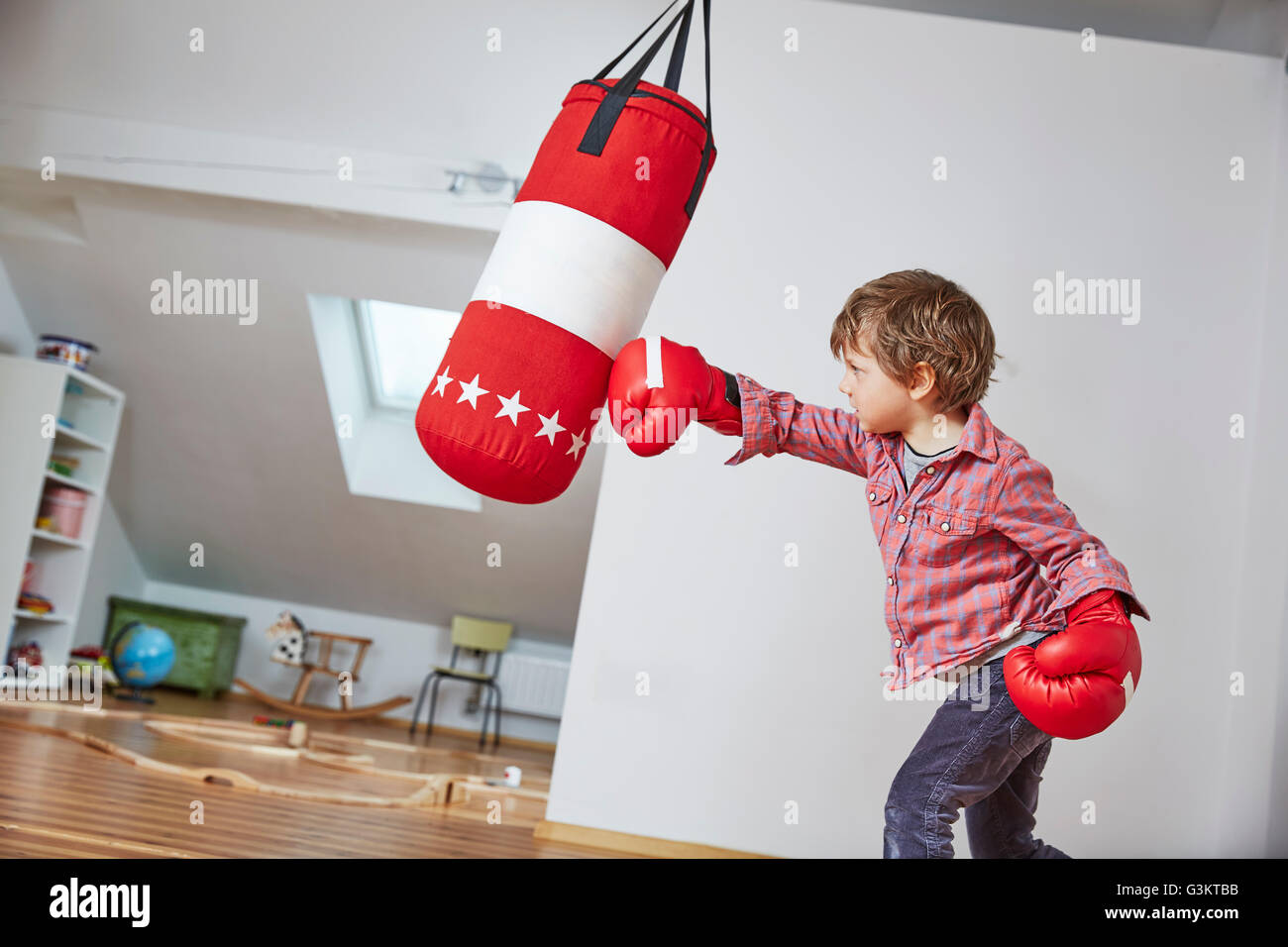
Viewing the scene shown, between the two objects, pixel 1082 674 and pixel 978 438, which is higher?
pixel 978 438

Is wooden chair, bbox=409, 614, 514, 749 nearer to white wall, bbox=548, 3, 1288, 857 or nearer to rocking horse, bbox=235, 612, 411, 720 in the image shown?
rocking horse, bbox=235, 612, 411, 720

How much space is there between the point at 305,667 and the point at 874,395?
15.7ft

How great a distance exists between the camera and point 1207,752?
2273 millimetres

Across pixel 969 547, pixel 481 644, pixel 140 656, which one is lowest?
pixel 140 656

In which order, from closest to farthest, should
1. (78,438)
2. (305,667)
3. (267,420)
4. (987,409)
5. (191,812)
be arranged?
(191,812) → (987,409) → (78,438) → (267,420) → (305,667)

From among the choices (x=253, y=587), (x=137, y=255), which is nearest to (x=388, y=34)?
(x=137, y=255)

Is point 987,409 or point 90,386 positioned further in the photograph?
point 90,386

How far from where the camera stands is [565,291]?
1273 mm

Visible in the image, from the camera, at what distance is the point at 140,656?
4523mm

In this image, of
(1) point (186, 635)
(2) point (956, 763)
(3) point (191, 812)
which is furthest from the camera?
(1) point (186, 635)

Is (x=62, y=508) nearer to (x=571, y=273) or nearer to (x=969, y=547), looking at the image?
(x=571, y=273)

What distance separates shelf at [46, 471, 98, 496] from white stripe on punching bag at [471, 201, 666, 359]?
370cm

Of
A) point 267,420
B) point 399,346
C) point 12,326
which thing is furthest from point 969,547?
point 12,326
